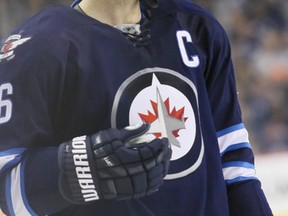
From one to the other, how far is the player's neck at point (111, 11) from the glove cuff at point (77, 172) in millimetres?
234

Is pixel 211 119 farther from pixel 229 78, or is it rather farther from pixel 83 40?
pixel 83 40

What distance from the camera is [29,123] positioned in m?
1.17

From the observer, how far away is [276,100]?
4.16 m

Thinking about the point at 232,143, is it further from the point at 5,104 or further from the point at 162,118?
the point at 5,104

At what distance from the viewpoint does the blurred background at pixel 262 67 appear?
144 inches

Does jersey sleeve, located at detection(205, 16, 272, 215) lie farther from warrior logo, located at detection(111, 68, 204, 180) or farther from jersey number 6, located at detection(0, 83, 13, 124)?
jersey number 6, located at detection(0, 83, 13, 124)

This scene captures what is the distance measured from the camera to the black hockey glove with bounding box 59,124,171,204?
1.13 m

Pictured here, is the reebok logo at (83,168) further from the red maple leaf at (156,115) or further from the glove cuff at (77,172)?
the red maple leaf at (156,115)

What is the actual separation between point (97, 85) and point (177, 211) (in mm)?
245

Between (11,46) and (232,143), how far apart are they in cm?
45

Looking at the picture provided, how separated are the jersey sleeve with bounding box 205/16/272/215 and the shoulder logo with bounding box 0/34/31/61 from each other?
1.16 ft

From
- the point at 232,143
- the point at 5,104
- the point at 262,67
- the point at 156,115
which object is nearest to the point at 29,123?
the point at 5,104


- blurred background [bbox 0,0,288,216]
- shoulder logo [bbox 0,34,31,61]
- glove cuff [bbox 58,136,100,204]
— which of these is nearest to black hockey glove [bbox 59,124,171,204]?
glove cuff [bbox 58,136,100,204]

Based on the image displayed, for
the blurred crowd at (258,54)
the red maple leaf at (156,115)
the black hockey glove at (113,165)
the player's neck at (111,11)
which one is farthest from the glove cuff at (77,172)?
the blurred crowd at (258,54)
